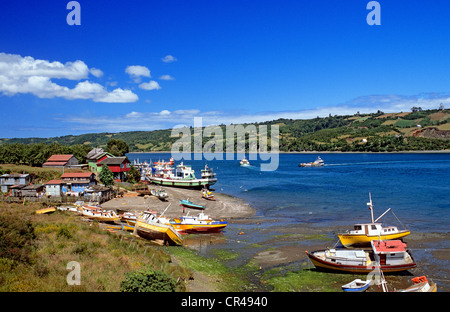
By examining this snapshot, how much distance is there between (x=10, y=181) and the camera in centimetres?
5247

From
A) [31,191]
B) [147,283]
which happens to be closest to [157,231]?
[147,283]

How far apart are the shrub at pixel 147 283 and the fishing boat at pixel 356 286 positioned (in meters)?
11.5

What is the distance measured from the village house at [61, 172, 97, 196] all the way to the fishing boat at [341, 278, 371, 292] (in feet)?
145

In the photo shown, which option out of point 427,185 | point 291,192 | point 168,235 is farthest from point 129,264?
point 427,185

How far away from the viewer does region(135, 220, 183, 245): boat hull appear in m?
32.1

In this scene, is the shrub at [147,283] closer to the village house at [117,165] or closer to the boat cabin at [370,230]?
the boat cabin at [370,230]

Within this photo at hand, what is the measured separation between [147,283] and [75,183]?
43.5m

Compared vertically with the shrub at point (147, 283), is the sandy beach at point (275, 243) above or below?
below

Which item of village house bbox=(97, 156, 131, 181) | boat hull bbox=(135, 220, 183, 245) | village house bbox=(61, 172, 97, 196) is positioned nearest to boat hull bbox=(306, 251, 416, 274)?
boat hull bbox=(135, 220, 183, 245)

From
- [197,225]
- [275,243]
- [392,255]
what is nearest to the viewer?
[392,255]

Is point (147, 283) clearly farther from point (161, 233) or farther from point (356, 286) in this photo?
point (161, 233)

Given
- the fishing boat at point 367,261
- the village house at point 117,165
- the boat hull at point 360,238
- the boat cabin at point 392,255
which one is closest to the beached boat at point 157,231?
the fishing boat at point 367,261

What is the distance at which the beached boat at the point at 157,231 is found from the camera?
32.2 m
